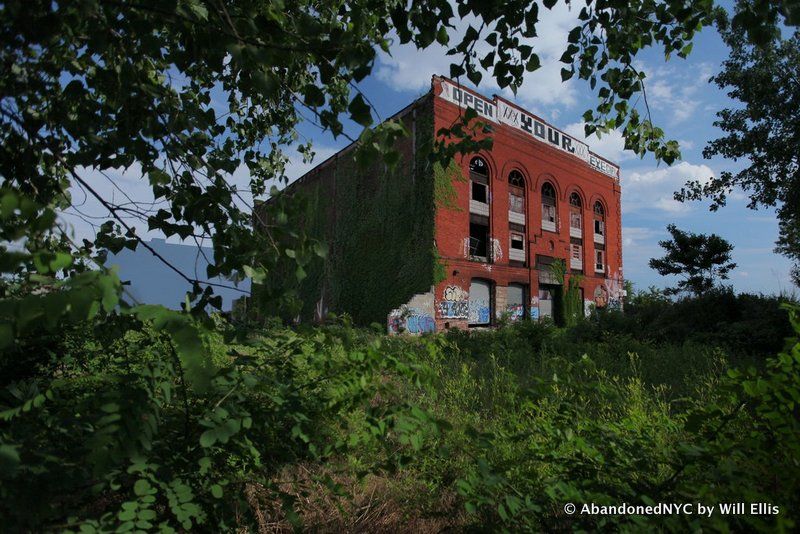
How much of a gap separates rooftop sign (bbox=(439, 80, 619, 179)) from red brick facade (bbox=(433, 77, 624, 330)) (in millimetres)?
97

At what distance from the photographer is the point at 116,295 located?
39.6 inches

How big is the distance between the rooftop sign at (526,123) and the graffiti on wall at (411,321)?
9.18 metres

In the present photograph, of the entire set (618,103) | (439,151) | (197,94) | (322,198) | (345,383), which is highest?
(322,198)

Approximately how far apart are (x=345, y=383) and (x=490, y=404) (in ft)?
8.97

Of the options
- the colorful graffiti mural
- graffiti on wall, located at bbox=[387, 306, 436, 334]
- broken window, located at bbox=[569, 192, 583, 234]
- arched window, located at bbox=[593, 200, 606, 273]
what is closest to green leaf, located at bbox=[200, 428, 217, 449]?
graffiti on wall, located at bbox=[387, 306, 436, 334]

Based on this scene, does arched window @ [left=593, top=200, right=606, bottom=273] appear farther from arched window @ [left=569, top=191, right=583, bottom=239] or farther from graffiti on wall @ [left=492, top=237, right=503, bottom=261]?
graffiti on wall @ [left=492, top=237, right=503, bottom=261]

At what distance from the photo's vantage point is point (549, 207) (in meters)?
24.7

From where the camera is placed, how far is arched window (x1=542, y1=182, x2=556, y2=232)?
24331 millimetres

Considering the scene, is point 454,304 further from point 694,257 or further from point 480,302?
point 694,257

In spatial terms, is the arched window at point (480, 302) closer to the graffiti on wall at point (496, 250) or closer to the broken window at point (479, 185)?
the graffiti on wall at point (496, 250)

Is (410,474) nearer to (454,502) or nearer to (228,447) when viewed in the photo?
(454,502)

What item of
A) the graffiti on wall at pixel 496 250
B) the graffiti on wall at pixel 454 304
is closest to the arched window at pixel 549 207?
the graffiti on wall at pixel 496 250

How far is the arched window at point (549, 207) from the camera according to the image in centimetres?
2433

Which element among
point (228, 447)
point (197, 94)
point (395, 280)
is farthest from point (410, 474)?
point (395, 280)
